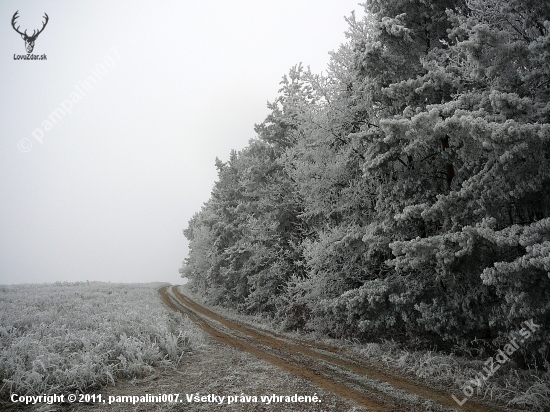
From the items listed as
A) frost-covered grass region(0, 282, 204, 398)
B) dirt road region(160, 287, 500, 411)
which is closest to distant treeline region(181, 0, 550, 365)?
dirt road region(160, 287, 500, 411)

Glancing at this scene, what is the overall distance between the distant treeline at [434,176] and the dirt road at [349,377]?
1759 millimetres

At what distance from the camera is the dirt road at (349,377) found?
609cm

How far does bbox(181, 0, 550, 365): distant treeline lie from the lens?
22.7 feet

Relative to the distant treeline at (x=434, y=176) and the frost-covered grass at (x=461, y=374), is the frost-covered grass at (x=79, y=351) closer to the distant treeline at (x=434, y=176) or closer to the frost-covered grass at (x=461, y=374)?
the distant treeline at (x=434, y=176)

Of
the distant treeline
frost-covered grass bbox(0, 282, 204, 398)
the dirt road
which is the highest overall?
the distant treeline

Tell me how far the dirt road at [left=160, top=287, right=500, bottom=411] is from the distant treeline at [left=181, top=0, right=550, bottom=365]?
176 cm

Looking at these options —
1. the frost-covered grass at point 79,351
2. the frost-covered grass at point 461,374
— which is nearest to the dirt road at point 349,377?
the frost-covered grass at point 461,374

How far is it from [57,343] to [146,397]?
12.6ft

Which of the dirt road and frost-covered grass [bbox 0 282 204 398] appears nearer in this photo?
the dirt road

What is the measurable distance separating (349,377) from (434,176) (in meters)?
6.99

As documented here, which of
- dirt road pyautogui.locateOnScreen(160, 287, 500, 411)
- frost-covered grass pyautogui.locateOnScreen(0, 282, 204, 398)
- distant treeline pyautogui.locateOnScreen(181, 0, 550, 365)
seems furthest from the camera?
distant treeline pyautogui.locateOnScreen(181, 0, 550, 365)

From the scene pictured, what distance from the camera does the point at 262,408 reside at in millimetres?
5836

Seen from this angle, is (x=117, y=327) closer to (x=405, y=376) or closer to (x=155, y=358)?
(x=155, y=358)

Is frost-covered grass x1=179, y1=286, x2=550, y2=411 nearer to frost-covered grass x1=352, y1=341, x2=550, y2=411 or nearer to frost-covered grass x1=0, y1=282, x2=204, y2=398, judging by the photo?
frost-covered grass x1=352, y1=341, x2=550, y2=411
